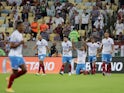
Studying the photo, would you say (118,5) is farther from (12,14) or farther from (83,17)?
(12,14)

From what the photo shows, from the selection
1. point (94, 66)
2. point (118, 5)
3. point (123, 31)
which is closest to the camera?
point (94, 66)

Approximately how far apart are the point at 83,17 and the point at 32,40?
12.3ft

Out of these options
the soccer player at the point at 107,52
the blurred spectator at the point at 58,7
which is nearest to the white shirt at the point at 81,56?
the soccer player at the point at 107,52

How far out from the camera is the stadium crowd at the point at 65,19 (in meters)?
33.2

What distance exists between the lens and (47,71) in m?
32.4

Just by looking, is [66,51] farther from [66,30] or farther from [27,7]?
[27,7]

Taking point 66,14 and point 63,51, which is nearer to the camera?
point 63,51

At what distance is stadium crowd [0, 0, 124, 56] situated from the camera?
33.2 meters

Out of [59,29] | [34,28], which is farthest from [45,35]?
[34,28]

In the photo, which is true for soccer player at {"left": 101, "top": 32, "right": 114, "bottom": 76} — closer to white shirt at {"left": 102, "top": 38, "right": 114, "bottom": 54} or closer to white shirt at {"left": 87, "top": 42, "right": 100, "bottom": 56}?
white shirt at {"left": 102, "top": 38, "right": 114, "bottom": 54}

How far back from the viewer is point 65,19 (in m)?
35.7

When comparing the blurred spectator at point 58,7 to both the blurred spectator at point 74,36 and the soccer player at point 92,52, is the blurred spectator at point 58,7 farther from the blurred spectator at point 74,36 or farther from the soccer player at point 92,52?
the soccer player at point 92,52

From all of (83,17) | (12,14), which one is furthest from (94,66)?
(12,14)

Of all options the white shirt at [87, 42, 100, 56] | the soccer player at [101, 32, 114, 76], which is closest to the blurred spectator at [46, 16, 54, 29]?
the white shirt at [87, 42, 100, 56]
